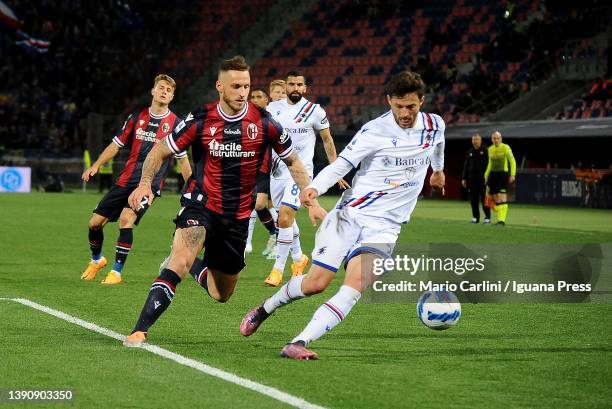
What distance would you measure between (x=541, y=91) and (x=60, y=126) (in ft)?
65.2

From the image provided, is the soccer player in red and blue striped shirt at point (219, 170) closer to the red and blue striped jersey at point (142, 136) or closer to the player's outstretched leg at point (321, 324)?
the player's outstretched leg at point (321, 324)

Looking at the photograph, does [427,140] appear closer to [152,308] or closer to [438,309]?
[438,309]

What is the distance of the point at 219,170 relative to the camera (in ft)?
28.9

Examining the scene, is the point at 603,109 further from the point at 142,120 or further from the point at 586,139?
the point at 142,120

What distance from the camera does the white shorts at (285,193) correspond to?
13.9 meters

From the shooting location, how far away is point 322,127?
1420 centimetres

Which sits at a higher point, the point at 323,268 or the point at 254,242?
the point at 323,268

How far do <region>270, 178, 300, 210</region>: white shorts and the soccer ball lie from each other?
162 inches

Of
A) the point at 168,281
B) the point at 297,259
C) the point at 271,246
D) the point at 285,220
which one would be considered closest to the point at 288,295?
the point at 168,281

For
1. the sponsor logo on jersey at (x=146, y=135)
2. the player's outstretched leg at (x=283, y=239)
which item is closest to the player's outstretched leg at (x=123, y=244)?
the sponsor logo on jersey at (x=146, y=135)

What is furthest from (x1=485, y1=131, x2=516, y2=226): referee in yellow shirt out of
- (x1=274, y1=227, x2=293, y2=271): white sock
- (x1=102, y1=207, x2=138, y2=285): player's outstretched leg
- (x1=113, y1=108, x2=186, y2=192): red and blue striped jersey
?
(x1=102, y1=207, x2=138, y2=285): player's outstretched leg

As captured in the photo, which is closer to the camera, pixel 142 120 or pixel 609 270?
pixel 142 120

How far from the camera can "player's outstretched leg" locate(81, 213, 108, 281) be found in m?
13.5

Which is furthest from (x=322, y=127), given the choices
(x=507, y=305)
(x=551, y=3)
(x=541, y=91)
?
(x=551, y=3)
